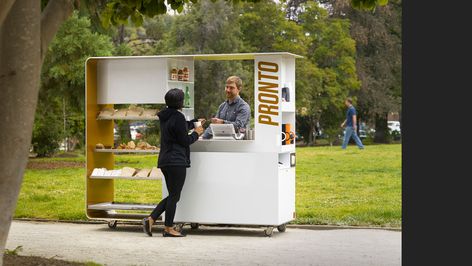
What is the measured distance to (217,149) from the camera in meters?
14.4

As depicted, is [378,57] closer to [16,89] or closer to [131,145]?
[131,145]

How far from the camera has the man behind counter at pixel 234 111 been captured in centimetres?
1423

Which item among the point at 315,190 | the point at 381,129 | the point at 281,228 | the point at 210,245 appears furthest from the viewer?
the point at 381,129

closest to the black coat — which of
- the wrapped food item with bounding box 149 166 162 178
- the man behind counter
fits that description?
the man behind counter

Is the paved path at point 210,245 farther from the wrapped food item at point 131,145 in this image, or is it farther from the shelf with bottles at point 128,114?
the shelf with bottles at point 128,114

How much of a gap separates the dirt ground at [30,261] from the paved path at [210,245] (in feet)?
2.64

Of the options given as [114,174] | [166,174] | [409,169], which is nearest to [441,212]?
[409,169]

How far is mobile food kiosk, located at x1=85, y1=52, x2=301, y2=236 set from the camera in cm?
1398

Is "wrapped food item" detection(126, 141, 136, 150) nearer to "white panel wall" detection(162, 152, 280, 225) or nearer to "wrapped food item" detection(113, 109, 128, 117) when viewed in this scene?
"wrapped food item" detection(113, 109, 128, 117)

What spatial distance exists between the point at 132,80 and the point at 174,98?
1.24m

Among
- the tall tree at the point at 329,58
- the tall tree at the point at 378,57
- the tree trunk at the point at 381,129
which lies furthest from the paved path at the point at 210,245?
the tall tree at the point at 378,57

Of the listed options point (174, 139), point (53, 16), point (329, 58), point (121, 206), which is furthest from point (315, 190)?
point (329, 58)

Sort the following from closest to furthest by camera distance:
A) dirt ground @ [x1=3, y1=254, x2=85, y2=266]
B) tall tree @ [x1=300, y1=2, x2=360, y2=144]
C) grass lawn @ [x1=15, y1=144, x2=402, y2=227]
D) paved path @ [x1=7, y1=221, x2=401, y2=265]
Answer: dirt ground @ [x1=3, y1=254, x2=85, y2=266] < paved path @ [x1=7, y1=221, x2=401, y2=265] < grass lawn @ [x1=15, y1=144, x2=402, y2=227] < tall tree @ [x1=300, y1=2, x2=360, y2=144]

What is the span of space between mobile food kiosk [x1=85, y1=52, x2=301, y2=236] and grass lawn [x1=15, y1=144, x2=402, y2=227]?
68.3 inches
